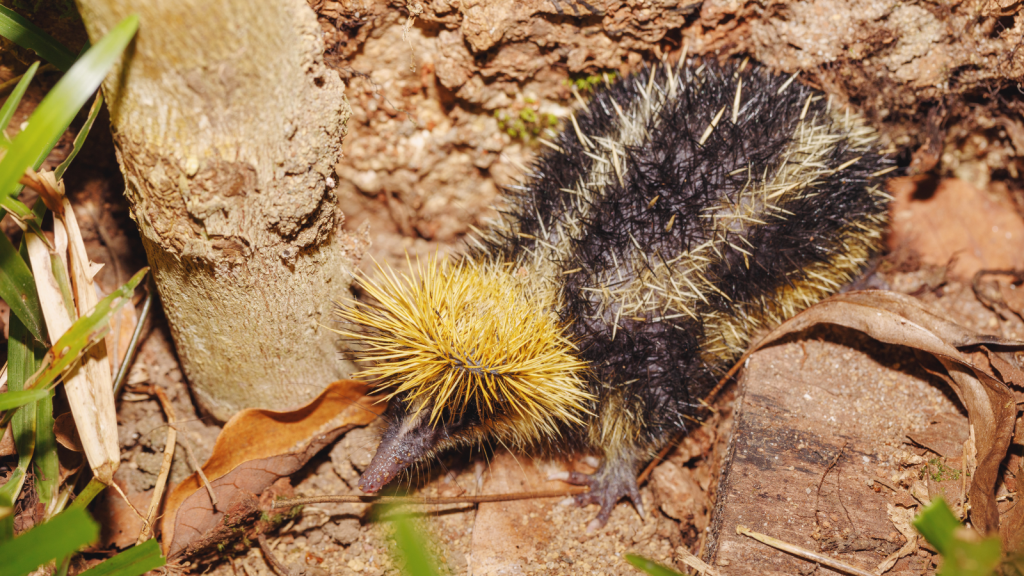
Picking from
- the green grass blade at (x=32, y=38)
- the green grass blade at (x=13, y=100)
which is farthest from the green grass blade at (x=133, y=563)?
the green grass blade at (x=32, y=38)

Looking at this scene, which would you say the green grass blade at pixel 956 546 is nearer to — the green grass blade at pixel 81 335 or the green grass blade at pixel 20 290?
the green grass blade at pixel 81 335

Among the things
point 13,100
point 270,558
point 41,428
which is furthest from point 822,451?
point 13,100

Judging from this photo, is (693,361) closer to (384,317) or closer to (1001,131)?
(384,317)

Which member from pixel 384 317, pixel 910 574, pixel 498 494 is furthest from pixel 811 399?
pixel 384 317

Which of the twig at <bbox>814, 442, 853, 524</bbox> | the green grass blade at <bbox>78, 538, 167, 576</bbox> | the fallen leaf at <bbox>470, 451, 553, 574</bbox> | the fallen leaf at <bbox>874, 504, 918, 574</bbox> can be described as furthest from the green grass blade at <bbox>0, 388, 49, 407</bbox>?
the fallen leaf at <bbox>874, 504, 918, 574</bbox>

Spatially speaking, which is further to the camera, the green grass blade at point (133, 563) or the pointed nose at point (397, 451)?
the pointed nose at point (397, 451)

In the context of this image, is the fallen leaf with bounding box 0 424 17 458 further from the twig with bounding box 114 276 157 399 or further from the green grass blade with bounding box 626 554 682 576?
the green grass blade with bounding box 626 554 682 576
